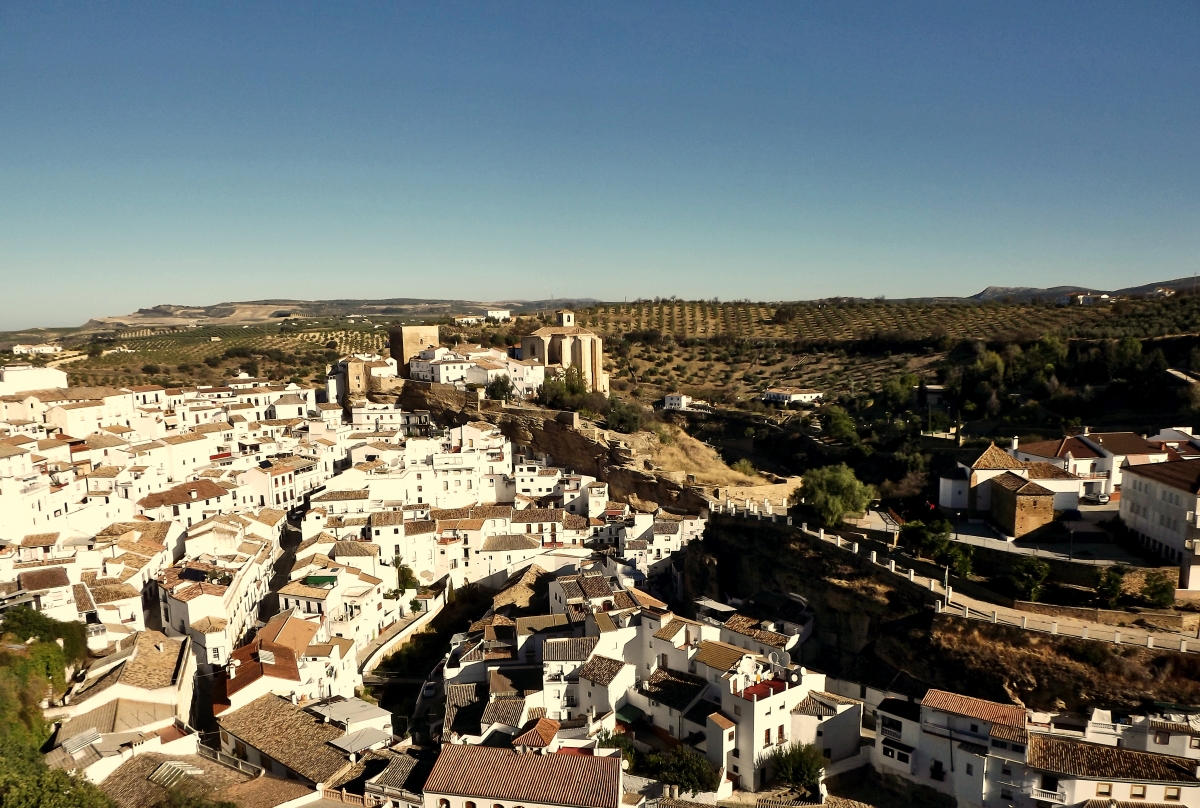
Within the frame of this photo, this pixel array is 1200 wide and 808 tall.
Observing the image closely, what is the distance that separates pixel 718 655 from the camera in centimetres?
1809

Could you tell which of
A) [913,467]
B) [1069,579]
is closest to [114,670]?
[1069,579]

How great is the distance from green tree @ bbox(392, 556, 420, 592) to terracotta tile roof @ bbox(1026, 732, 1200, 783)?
1723 cm

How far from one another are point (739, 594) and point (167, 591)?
16076 millimetres

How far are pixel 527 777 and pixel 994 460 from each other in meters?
16.2

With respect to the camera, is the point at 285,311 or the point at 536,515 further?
the point at 285,311

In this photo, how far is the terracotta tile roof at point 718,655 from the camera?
17531 millimetres

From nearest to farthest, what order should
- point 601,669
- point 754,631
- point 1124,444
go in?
point 601,669 → point 754,631 → point 1124,444

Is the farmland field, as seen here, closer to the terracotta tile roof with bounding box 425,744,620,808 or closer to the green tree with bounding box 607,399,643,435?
the green tree with bounding box 607,399,643,435

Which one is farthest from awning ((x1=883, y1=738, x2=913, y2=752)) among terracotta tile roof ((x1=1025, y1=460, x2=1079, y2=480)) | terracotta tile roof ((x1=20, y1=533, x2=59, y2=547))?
terracotta tile roof ((x1=20, y1=533, x2=59, y2=547))

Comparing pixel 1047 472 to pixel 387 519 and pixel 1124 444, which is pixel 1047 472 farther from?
pixel 387 519

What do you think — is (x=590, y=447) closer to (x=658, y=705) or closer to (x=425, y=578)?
(x=425, y=578)

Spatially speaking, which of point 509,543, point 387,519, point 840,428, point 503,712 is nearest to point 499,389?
point 509,543

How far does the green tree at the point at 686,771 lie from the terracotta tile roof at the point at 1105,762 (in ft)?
19.2

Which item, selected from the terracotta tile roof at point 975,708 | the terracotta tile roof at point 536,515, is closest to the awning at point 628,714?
the terracotta tile roof at point 975,708
